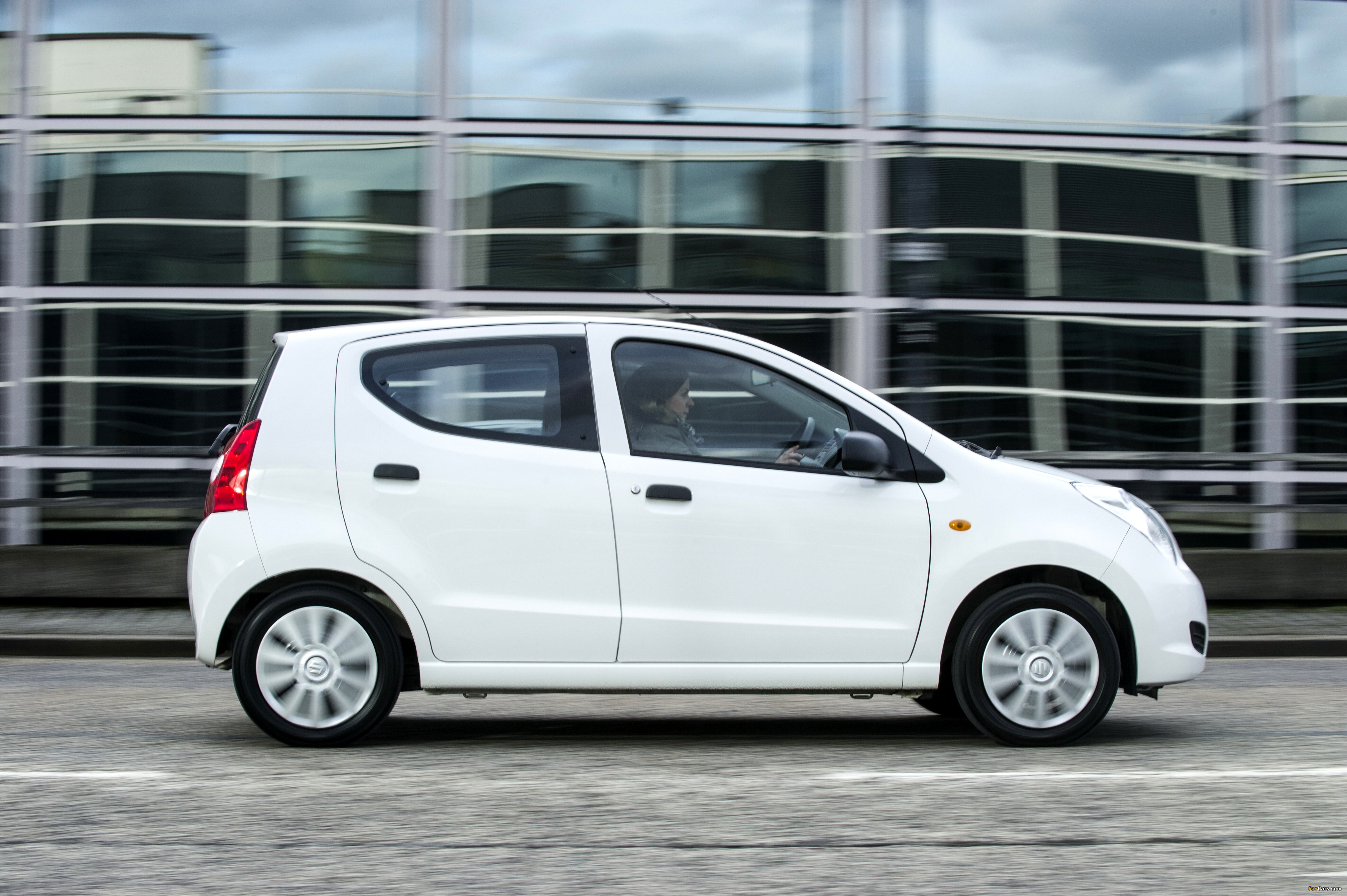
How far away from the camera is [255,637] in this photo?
5363 millimetres

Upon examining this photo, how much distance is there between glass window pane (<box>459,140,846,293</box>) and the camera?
12414mm

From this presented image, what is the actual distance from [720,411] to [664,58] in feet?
26.3

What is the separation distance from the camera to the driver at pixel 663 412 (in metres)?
5.47

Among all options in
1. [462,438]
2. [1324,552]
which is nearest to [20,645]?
[462,438]

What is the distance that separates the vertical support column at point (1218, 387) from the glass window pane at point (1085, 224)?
0.37 metres

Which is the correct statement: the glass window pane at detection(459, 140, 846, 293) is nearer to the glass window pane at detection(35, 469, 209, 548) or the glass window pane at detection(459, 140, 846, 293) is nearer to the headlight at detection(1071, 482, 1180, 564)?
the glass window pane at detection(35, 469, 209, 548)

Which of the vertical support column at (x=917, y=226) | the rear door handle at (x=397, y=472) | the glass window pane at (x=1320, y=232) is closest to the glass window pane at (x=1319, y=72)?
the glass window pane at (x=1320, y=232)

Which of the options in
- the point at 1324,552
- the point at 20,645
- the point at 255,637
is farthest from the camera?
the point at 1324,552

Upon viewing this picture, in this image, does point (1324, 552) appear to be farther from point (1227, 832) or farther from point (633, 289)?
point (1227, 832)

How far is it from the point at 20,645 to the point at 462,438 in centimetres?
521

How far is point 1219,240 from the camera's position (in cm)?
1298

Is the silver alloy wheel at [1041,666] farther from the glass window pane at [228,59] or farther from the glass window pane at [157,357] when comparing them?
the glass window pane at [228,59]

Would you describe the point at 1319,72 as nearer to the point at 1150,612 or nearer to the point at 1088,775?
the point at 1150,612

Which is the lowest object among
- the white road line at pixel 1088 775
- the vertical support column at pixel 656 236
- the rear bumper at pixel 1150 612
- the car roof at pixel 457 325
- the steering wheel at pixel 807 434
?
the white road line at pixel 1088 775
